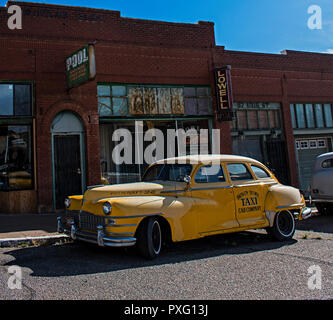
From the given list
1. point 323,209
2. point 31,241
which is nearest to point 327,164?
point 323,209

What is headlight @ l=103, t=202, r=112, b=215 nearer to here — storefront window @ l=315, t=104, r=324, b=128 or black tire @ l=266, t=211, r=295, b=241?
black tire @ l=266, t=211, r=295, b=241

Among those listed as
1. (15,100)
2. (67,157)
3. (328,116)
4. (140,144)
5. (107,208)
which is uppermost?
(15,100)

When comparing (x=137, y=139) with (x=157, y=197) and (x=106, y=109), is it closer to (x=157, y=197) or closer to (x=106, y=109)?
(x=106, y=109)

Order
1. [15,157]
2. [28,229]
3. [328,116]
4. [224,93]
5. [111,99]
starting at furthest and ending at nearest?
[328,116] < [224,93] < [111,99] < [15,157] < [28,229]

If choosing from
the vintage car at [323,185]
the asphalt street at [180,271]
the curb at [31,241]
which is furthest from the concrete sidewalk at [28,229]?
the vintage car at [323,185]

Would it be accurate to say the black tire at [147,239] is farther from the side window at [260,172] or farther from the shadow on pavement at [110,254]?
the side window at [260,172]

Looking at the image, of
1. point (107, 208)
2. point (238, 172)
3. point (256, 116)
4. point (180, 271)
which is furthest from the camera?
point (256, 116)

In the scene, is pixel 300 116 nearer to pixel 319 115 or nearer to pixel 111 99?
pixel 319 115

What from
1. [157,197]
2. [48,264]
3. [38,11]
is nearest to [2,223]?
[48,264]

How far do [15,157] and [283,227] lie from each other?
27.8ft

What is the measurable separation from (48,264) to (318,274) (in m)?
4.02

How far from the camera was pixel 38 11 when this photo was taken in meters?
11.8

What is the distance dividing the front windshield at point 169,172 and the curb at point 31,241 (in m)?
2.23

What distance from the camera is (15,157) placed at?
11.5 m
